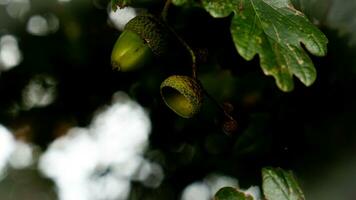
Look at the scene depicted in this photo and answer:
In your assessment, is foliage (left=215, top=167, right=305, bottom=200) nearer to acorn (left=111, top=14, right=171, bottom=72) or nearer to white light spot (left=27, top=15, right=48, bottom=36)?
acorn (left=111, top=14, right=171, bottom=72)

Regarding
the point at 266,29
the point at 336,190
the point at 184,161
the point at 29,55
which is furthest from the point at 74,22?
the point at 266,29

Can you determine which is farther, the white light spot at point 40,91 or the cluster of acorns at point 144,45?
the white light spot at point 40,91

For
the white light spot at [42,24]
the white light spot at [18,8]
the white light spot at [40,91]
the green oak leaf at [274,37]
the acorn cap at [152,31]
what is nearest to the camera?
the green oak leaf at [274,37]

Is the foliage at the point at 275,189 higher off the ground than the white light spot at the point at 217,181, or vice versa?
the foliage at the point at 275,189

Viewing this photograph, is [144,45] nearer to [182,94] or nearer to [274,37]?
[182,94]

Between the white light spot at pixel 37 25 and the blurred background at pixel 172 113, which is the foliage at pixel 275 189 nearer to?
the blurred background at pixel 172 113

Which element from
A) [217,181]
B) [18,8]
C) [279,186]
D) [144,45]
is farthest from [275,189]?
[18,8]

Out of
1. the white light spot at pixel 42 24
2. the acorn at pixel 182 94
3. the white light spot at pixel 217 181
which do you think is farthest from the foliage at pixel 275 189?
the white light spot at pixel 42 24

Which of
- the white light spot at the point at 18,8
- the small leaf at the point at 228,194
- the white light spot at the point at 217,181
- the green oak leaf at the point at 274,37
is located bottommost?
the white light spot at the point at 217,181
